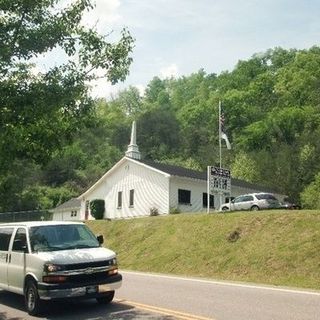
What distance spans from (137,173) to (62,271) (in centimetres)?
3365

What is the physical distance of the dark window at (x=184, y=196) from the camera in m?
41.7

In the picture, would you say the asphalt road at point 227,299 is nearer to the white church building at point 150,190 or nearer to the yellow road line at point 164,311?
the yellow road line at point 164,311

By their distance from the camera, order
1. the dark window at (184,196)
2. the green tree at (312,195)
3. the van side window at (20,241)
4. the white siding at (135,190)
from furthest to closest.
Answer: the green tree at (312,195) < the dark window at (184,196) < the white siding at (135,190) < the van side window at (20,241)

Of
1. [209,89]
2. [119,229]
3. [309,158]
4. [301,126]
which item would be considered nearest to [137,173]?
[119,229]

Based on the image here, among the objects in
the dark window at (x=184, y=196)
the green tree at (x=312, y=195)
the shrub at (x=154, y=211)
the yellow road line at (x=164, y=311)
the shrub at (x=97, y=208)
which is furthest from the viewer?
the green tree at (x=312, y=195)

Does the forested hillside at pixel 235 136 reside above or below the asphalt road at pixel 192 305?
above

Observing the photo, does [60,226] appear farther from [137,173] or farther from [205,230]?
[137,173]

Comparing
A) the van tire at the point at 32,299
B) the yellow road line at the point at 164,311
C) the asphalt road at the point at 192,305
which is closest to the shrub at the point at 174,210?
the asphalt road at the point at 192,305

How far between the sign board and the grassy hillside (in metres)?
1.81

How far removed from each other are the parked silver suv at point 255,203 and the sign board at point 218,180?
5.06 meters

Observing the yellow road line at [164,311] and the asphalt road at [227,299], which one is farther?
the asphalt road at [227,299]

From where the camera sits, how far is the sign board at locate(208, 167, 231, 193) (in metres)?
29.8

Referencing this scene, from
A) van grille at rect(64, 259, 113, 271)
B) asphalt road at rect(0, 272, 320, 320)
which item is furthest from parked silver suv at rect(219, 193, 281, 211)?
van grille at rect(64, 259, 113, 271)

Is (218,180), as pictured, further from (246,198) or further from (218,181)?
(246,198)
